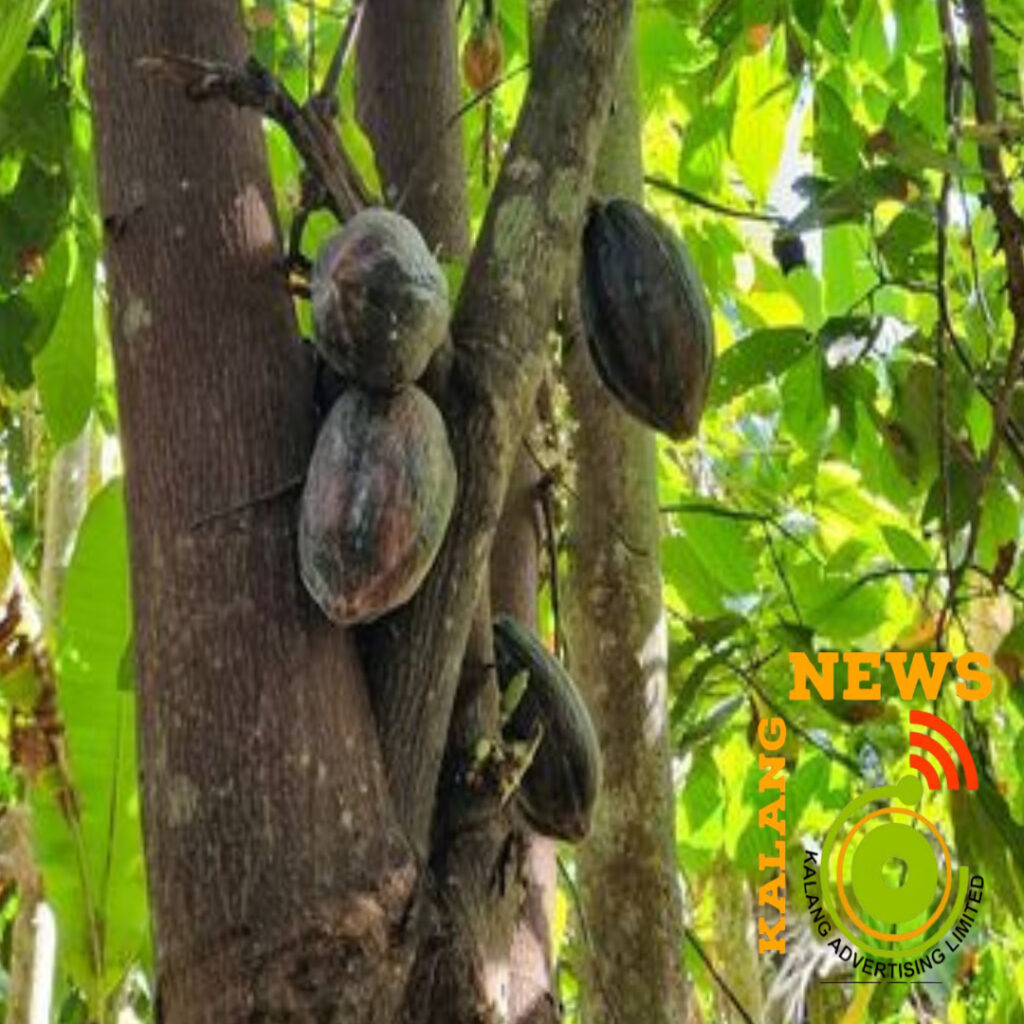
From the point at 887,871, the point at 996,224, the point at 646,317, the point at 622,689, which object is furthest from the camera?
the point at 887,871

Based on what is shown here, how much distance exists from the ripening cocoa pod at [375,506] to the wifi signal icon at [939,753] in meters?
0.86

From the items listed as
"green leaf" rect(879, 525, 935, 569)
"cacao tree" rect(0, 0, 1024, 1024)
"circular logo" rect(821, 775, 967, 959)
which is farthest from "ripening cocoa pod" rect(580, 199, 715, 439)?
"circular logo" rect(821, 775, 967, 959)

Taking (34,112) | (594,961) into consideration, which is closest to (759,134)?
(34,112)

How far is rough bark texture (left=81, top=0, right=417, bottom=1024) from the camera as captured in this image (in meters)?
0.74

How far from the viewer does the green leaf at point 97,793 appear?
1.28 meters

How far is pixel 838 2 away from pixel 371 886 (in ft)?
5.38

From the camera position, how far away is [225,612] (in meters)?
0.79

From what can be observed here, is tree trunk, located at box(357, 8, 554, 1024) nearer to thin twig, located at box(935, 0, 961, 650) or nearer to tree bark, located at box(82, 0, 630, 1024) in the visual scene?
tree bark, located at box(82, 0, 630, 1024)

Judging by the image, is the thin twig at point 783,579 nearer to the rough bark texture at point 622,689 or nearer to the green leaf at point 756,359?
the green leaf at point 756,359

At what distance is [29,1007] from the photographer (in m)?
1.74

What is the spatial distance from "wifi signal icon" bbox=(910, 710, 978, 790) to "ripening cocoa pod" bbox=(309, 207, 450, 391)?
2.86 feet

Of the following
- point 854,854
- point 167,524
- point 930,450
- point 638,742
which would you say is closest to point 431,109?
point 167,524

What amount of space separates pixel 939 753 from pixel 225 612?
1.17 metres

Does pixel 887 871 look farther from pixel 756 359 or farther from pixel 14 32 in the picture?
pixel 14 32
